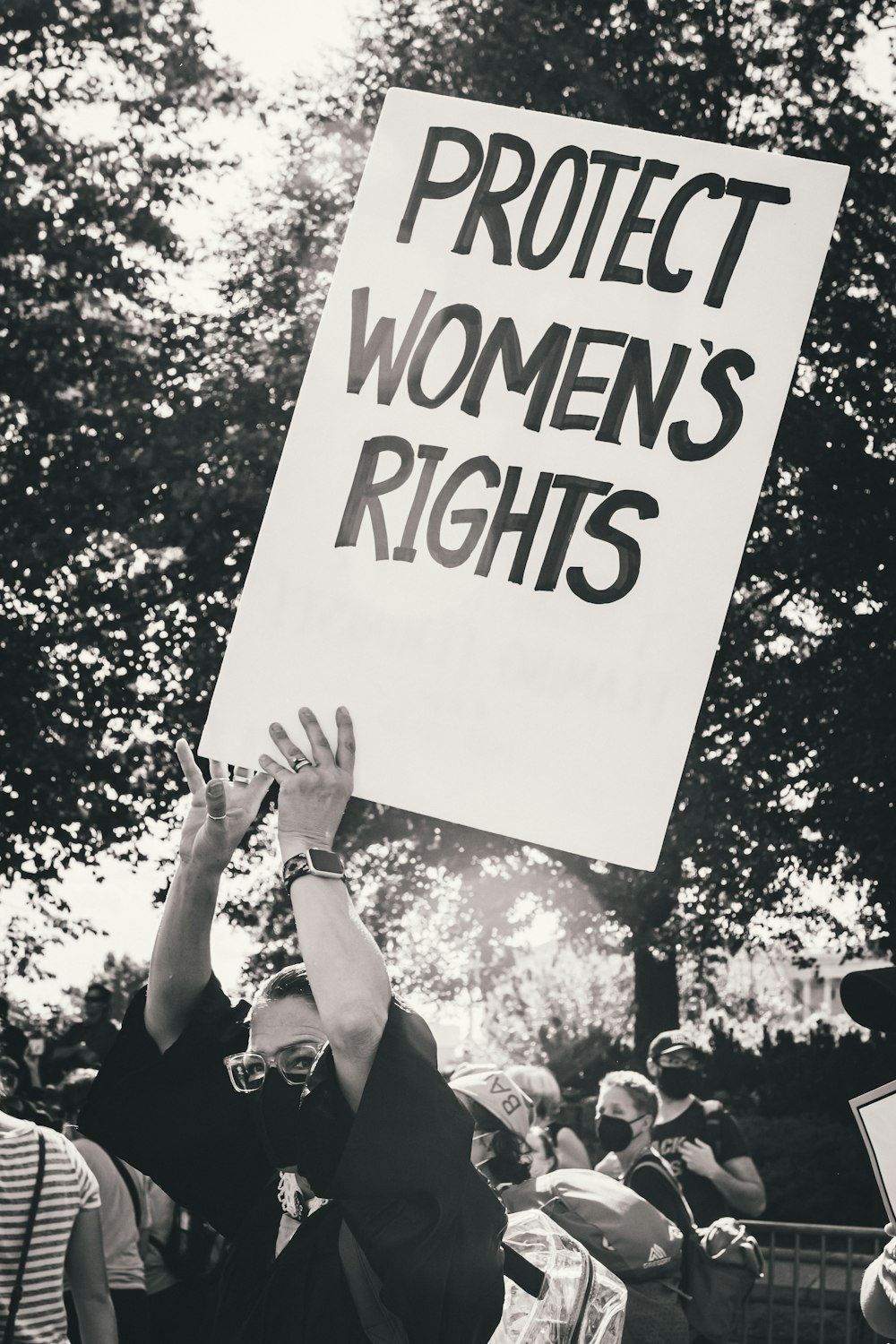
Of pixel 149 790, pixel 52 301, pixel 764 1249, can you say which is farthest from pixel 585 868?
pixel 764 1249

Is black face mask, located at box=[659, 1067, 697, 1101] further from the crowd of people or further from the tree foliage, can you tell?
the tree foliage

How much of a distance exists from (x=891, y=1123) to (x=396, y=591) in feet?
4.61

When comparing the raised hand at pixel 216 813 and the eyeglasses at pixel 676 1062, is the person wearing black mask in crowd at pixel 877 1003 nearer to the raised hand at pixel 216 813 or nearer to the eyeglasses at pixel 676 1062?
the raised hand at pixel 216 813

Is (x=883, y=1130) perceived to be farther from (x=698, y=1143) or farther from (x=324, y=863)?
(x=698, y=1143)

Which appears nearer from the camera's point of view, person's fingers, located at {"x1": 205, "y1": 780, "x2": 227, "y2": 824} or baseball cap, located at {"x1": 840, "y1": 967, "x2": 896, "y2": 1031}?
person's fingers, located at {"x1": 205, "y1": 780, "x2": 227, "y2": 824}

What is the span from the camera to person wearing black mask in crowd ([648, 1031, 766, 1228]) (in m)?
6.06

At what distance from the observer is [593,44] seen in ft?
48.9

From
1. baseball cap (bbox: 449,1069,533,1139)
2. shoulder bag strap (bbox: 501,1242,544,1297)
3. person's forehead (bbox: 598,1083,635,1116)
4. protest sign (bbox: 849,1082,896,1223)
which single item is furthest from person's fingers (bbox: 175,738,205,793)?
person's forehead (bbox: 598,1083,635,1116)

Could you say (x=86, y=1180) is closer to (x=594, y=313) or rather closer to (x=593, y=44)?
(x=594, y=313)

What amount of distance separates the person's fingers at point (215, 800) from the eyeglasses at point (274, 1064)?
392 millimetres

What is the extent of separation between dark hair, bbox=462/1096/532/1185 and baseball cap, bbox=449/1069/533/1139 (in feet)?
0.04

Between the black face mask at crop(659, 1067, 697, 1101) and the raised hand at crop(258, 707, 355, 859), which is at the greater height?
the raised hand at crop(258, 707, 355, 859)

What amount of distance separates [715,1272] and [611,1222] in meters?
1.18

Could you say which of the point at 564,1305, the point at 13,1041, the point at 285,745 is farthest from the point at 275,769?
the point at 13,1041
